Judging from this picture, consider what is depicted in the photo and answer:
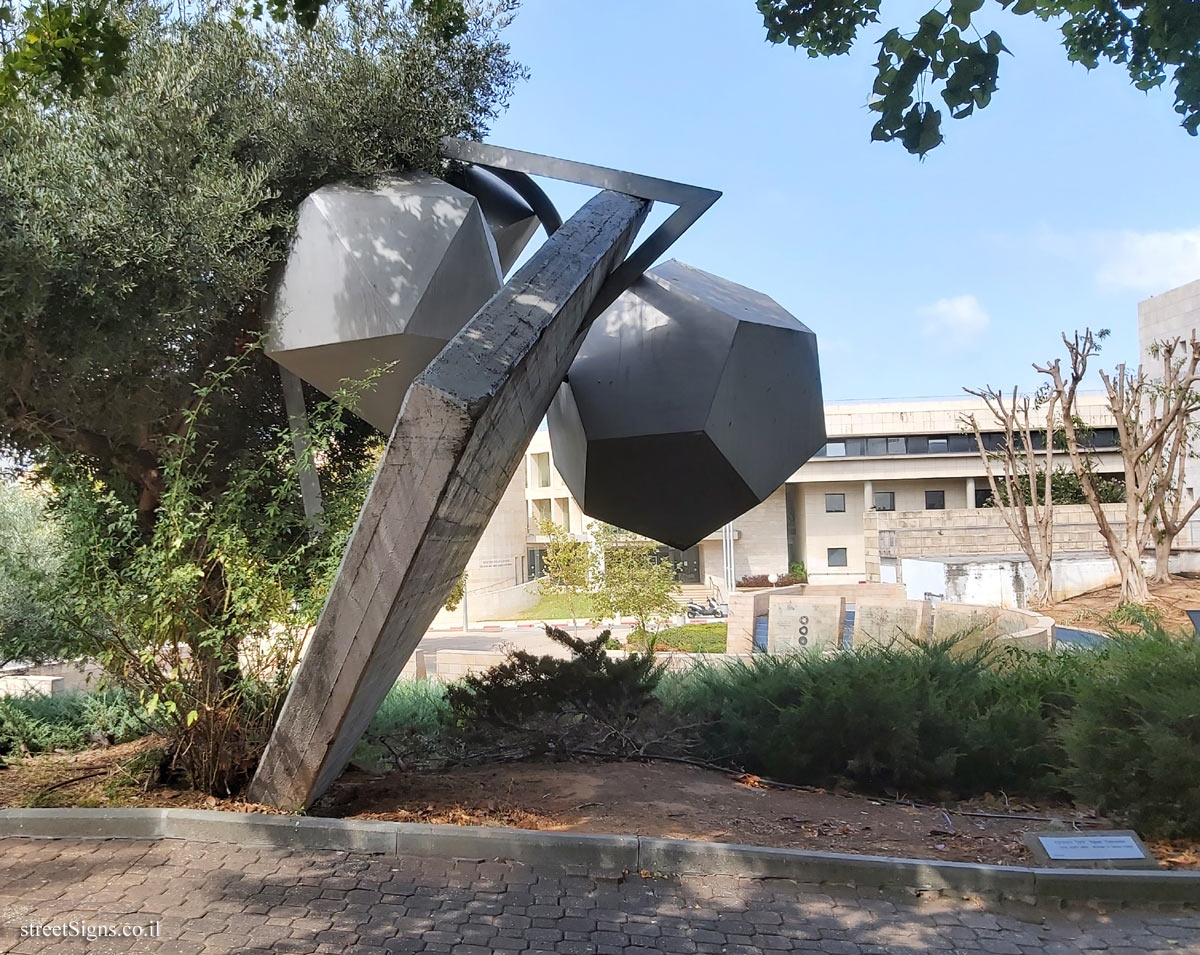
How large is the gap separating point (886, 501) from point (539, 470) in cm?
2127

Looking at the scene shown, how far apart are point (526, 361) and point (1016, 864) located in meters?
4.43

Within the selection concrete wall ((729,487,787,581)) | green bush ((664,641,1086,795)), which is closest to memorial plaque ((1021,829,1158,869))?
green bush ((664,641,1086,795))

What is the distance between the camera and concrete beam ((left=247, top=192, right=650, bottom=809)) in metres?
A: 4.84

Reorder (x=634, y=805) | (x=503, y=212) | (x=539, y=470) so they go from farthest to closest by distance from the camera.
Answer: (x=539, y=470), (x=503, y=212), (x=634, y=805)

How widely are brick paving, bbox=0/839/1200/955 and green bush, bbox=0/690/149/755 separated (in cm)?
317

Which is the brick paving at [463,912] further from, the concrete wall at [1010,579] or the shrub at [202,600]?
the concrete wall at [1010,579]

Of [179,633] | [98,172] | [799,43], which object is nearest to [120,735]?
[179,633]

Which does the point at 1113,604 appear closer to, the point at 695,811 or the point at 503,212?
the point at 695,811

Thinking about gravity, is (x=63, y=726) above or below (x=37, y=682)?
above

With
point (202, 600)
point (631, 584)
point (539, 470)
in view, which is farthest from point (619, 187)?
point (539, 470)

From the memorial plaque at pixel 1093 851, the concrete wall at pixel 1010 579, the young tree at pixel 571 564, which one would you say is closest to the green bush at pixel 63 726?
the memorial plaque at pixel 1093 851

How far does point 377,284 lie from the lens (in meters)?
6.76

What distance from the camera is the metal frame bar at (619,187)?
24.2ft

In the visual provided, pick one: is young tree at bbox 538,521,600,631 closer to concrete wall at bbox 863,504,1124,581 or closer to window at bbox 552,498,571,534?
concrete wall at bbox 863,504,1124,581
